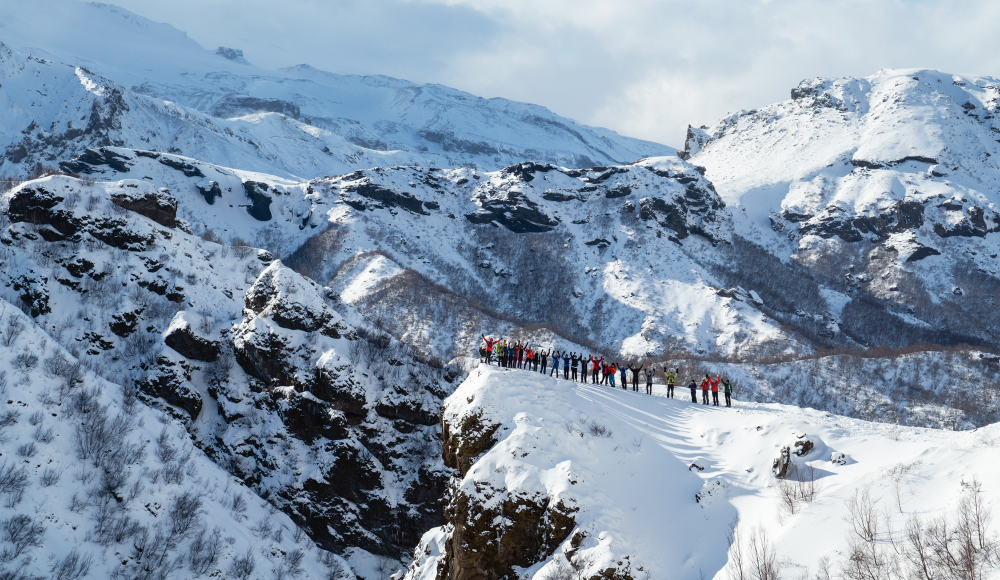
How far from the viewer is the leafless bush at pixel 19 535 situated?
2094 centimetres

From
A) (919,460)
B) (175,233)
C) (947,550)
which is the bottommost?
(947,550)

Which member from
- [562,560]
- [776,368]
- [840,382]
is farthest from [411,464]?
[840,382]

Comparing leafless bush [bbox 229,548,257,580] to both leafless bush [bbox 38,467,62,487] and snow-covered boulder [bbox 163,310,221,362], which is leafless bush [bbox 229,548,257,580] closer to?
leafless bush [bbox 38,467,62,487]

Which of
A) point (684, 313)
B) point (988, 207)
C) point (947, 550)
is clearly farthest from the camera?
point (988, 207)

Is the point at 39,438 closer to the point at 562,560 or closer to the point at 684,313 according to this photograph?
the point at 562,560

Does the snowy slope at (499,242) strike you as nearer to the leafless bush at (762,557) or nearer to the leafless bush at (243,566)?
the leafless bush at (243,566)

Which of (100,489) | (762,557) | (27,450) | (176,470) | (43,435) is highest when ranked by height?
(762,557)

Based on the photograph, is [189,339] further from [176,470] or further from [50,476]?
[50,476]

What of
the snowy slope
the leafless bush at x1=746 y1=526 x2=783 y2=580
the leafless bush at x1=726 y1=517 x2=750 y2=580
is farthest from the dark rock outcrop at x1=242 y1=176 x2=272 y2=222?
the leafless bush at x1=746 y1=526 x2=783 y2=580

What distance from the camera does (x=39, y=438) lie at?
25953mm

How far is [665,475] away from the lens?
85.7 feet

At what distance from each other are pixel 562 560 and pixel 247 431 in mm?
30993

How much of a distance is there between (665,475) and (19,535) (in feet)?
87.2

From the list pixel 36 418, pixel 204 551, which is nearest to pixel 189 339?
pixel 36 418
